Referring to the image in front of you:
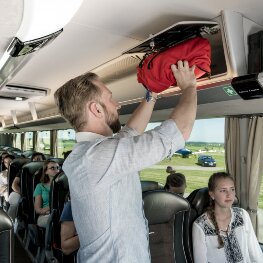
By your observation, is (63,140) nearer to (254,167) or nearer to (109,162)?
(254,167)

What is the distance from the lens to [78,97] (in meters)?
1.42

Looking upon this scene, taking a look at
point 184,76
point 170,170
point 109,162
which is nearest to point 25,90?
point 170,170

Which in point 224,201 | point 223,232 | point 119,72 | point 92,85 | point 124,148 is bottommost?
point 223,232

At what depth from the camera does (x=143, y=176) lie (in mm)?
6352

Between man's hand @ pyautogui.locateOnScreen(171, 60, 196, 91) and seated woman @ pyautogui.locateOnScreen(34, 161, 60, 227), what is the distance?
398 cm

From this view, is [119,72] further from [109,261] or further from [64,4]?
[109,261]

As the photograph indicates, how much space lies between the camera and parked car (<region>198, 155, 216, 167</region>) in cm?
516

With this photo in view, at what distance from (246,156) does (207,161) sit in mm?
909

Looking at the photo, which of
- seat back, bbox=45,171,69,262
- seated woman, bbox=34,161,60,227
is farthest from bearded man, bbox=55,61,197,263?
seated woman, bbox=34,161,60,227

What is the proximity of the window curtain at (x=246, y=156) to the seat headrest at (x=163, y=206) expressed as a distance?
2077 mm

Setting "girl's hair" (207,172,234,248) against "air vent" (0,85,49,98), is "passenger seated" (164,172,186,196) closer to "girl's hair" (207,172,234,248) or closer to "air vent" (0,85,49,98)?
"girl's hair" (207,172,234,248)

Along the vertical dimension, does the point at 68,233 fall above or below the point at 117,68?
below

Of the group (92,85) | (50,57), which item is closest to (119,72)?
(50,57)

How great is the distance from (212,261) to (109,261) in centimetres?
175
